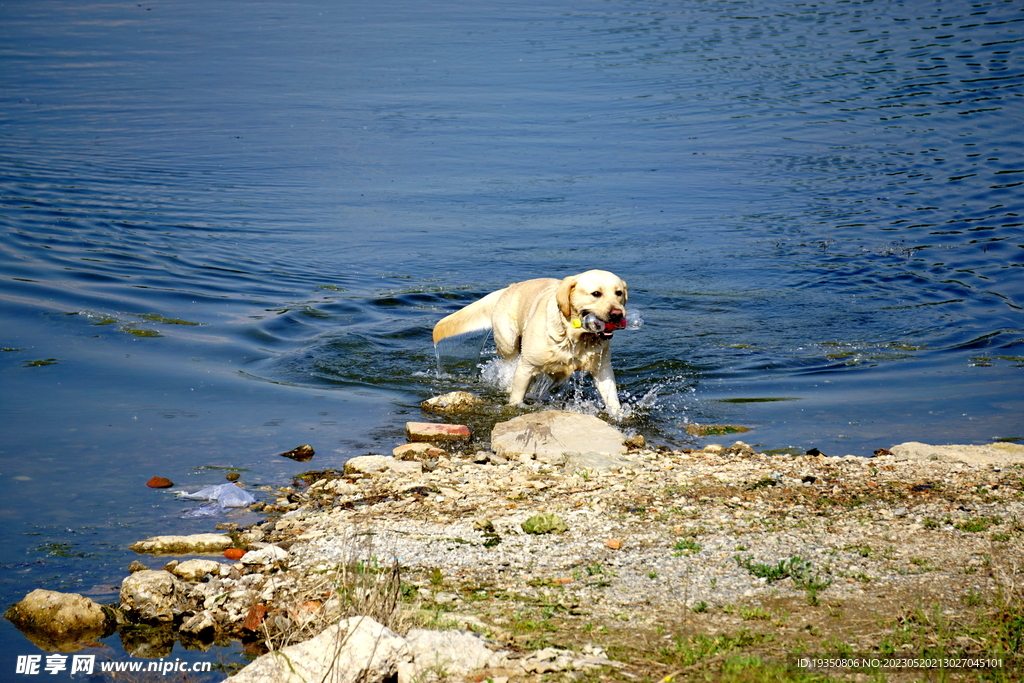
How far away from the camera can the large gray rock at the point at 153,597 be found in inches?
177

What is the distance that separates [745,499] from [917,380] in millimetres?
4300

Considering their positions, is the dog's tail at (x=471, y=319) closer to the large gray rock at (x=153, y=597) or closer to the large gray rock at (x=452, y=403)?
the large gray rock at (x=452, y=403)

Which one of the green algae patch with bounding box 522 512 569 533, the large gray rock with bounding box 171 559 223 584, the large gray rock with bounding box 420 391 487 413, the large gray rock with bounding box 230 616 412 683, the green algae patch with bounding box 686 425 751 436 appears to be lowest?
the green algae patch with bounding box 686 425 751 436

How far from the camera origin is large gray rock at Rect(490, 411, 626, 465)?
6855mm

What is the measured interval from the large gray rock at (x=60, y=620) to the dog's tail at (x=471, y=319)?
527 centimetres

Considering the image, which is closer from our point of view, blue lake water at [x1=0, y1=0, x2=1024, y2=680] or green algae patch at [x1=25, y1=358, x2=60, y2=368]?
blue lake water at [x1=0, y1=0, x2=1024, y2=680]

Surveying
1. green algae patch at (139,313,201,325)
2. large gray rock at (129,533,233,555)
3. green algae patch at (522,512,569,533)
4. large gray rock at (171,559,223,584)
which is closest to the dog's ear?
green algae patch at (522,512,569,533)

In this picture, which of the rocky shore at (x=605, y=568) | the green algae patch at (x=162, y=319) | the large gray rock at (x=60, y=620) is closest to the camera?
the rocky shore at (x=605, y=568)

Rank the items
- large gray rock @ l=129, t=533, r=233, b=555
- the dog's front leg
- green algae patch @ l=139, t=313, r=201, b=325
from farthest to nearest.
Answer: green algae patch @ l=139, t=313, r=201, b=325 → the dog's front leg → large gray rock @ l=129, t=533, r=233, b=555

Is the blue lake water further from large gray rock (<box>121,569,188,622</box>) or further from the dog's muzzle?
the dog's muzzle

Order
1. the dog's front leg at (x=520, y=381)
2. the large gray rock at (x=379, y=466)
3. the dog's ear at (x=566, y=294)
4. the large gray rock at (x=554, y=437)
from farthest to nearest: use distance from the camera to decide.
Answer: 1. the dog's front leg at (x=520, y=381)
2. the dog's ear at (x=566, y=294)
3. the large gray rock at (x=554, y=437)
4. the large gray rock at (x=379, y=466)

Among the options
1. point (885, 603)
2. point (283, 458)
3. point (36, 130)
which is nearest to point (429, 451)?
point (283, 458)

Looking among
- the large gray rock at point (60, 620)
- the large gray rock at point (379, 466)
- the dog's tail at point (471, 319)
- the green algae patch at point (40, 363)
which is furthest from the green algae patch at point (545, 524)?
the green algae patch at point (40, 363)

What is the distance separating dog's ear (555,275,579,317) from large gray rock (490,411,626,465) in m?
0.89
